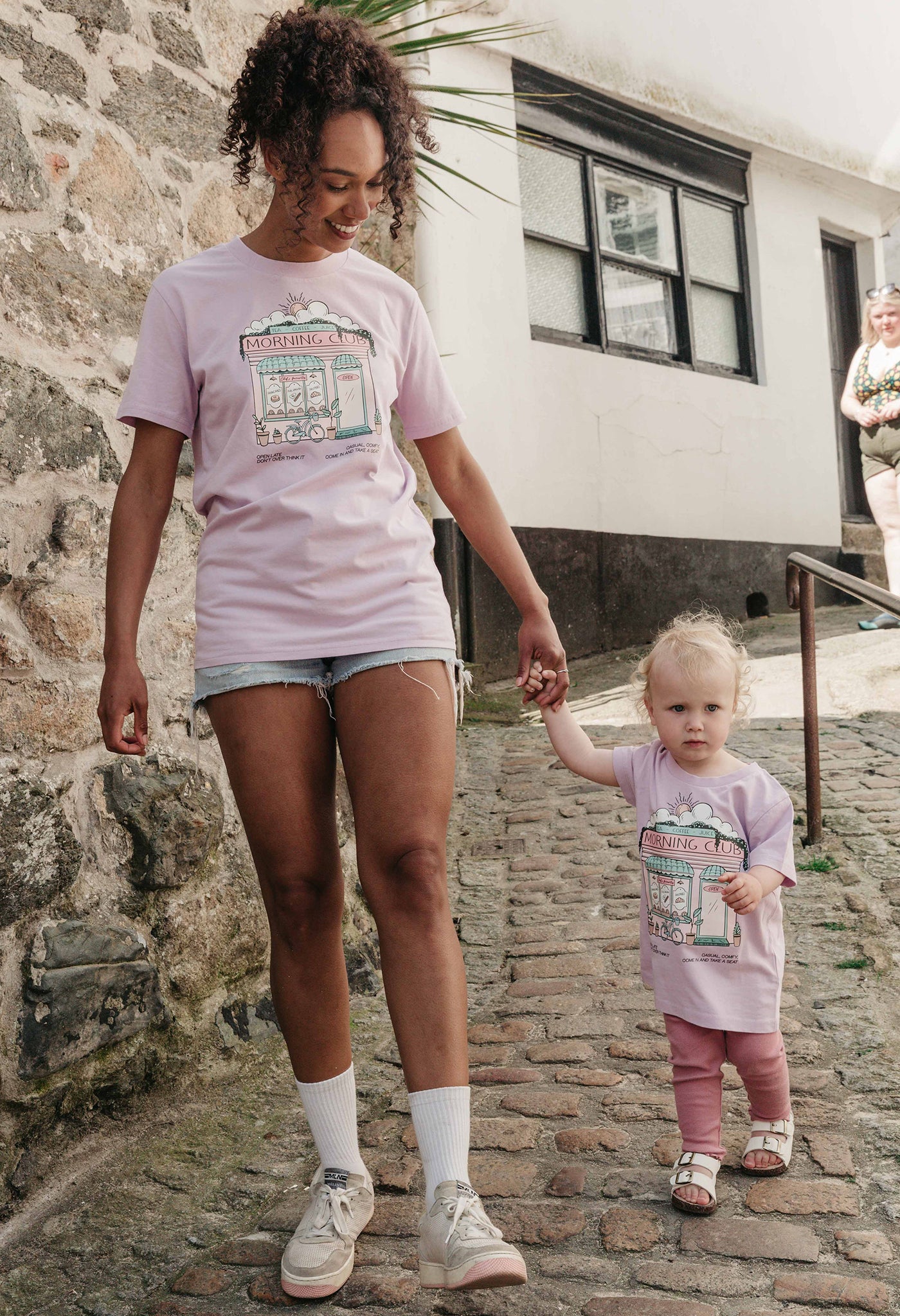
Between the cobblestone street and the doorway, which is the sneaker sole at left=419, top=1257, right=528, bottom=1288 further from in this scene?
the doorway

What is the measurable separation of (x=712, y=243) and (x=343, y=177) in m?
7.77

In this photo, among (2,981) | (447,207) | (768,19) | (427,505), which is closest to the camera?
(2,981)

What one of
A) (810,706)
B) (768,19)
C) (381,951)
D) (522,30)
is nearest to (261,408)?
(381,951)

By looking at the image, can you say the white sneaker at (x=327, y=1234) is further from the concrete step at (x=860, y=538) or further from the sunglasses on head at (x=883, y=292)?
the concrete step at (x=860, y=538)

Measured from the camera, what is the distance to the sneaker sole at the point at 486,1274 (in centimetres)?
161

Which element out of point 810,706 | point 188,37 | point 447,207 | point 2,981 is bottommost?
point 2,981

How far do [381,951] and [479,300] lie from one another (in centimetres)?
566

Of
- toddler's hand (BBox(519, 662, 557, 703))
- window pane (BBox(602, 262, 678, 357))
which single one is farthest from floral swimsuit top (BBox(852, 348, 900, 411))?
toddler's hand (BBox(519, 662, 557, 703))

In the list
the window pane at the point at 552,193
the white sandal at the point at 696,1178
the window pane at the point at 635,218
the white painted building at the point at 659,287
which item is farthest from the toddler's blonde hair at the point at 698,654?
the window pane at the point at 635,218

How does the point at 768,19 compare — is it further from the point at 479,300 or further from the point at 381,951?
the point at 381,951

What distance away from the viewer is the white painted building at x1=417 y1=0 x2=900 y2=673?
704cm

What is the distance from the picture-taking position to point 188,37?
2.93m

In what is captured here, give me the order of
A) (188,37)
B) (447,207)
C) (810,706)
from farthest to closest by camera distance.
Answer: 1. (447,207)
2. (810,706)
3. (188,37)

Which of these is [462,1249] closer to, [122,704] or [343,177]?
[122,704]
